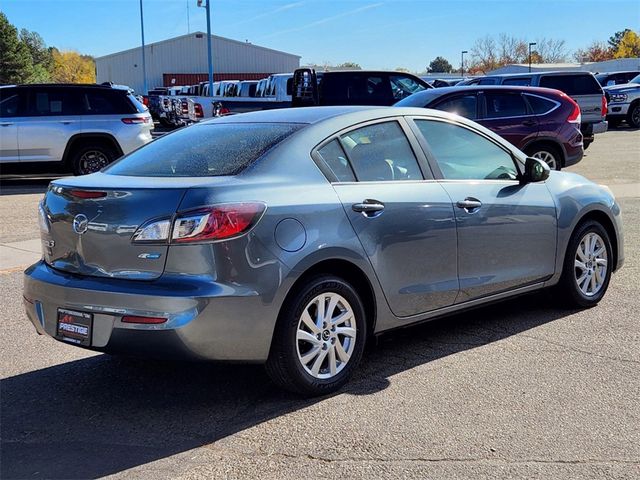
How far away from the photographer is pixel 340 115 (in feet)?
15.6

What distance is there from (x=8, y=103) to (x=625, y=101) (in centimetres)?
2082

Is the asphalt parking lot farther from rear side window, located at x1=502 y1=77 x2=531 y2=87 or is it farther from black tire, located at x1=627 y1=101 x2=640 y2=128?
black tire, located at x1=627 y1=101 x2=640 y2=128

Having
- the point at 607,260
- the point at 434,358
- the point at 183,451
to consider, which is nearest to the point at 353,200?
the point at 434,358

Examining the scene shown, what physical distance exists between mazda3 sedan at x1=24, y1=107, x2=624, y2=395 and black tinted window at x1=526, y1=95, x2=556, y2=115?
24.6 feet

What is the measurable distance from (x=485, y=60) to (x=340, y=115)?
110 metres

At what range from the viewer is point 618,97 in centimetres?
2659

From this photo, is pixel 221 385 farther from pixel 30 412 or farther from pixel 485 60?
pixel 485 60

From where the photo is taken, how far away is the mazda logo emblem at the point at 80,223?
4059mm

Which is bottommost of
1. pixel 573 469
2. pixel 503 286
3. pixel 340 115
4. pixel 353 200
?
pixel 573 469

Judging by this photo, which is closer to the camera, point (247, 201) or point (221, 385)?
point (247, 201)

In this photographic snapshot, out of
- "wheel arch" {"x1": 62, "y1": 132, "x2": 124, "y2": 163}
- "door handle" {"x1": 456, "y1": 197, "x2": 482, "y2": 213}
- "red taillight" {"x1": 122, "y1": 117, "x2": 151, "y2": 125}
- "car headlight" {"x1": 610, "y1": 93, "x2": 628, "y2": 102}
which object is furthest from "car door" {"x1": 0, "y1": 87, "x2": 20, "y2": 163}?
"car headlight" {"x1": 610, "y1": 93, "x2": 628, "y2": 102}

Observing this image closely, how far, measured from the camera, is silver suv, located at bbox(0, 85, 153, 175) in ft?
46.1

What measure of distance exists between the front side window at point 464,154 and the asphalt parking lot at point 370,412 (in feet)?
3.78

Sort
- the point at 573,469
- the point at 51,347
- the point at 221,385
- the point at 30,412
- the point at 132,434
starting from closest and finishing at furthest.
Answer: the point at 573,469 < the point at 132,434 < the point at 30,412 < the point at 221,385 < the point at 51,347
